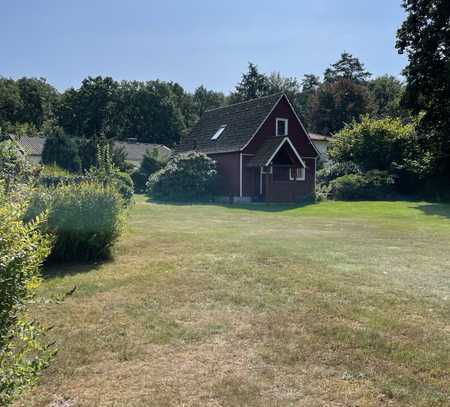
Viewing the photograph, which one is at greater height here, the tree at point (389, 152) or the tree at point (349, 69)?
the tree at point (349, 69)

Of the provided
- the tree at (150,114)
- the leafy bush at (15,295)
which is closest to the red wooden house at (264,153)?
the leafy bush at (15,295)

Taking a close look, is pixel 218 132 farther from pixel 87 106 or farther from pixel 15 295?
pixel 87 106

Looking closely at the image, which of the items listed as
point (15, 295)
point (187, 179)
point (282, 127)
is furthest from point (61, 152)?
point (15, 295)

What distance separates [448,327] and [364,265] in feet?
9.55

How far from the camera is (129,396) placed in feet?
11.2

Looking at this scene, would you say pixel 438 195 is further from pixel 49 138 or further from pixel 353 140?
pixel 49 138

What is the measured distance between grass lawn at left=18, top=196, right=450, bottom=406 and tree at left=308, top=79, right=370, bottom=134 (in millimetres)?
47667

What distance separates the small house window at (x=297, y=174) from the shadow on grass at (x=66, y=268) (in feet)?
72.6

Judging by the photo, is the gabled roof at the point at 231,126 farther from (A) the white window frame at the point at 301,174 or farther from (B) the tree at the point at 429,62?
(B) the tree at the point at 429,62

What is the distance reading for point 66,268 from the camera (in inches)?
292

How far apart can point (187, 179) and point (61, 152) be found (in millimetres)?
13152

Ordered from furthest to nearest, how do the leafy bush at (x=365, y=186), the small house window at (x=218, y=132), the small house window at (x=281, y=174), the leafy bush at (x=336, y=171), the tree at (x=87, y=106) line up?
1. the tree at (x=87, y=106)
2. the leafy bush at (x=336, y=171)
3. the small house window at (x=218, y=132)
4. the small house window at (x=281, y=174)
5. the leafy bush at (x=365, y=186)

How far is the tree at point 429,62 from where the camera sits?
22.5 metres

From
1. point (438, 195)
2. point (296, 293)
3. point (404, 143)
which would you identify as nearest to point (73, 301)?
point (296, 293)
